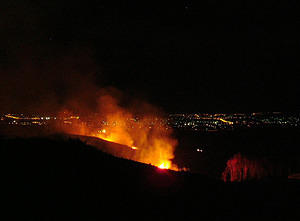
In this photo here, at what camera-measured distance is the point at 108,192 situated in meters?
6.96

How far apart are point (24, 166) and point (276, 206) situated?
646cm

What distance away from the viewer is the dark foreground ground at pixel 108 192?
6.10 metres

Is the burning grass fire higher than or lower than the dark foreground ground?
higher

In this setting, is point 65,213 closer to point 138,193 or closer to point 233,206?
point 138,193

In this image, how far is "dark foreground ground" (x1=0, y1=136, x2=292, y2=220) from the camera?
20.0 ft

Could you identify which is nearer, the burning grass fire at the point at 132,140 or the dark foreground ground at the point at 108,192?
the dark foreground ground at the point at 108,192

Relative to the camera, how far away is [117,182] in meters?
7.62

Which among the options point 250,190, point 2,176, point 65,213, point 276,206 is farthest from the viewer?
point 250,190

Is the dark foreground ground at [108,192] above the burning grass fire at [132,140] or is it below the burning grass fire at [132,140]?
below

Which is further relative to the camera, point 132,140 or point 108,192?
point 132,140

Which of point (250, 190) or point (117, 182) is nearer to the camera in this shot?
point (117, 182)

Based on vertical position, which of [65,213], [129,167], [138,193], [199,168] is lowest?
[65,213]

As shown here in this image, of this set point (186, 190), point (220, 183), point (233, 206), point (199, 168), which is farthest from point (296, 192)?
point (199, 168)

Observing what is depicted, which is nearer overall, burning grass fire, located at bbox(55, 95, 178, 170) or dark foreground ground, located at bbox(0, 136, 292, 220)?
dark foreground ground, located at bbox(0, 136, 292, 220)
